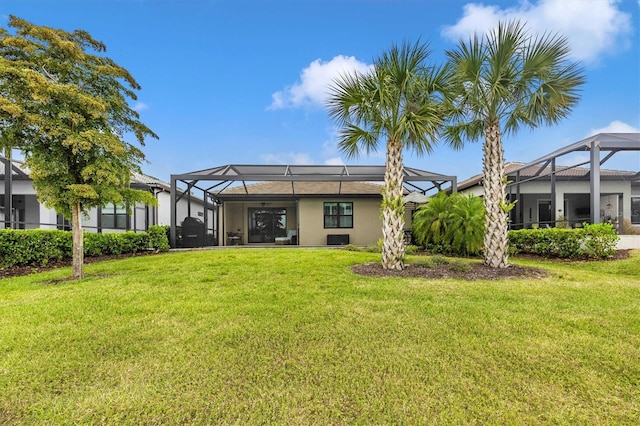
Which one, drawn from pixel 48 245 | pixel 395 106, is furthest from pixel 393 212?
pixel 48 245

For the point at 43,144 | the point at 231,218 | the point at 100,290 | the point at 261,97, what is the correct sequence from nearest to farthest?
the point at 100,290
the point at 43,144
the point at 261,97
the point at 231,218

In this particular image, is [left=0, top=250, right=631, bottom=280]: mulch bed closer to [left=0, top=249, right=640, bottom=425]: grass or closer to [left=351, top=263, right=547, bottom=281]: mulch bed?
[left=351, top=263, right=547, bottom=281]: mulch bed

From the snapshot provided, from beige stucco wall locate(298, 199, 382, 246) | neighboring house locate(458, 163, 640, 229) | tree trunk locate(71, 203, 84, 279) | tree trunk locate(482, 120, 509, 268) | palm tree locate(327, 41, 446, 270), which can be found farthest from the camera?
beige stucco wall locate(298, 199, 382, 246)

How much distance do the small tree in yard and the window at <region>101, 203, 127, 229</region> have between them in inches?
372

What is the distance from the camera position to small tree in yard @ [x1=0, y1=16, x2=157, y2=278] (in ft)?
18.0

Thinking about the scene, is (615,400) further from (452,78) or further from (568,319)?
(452,78)

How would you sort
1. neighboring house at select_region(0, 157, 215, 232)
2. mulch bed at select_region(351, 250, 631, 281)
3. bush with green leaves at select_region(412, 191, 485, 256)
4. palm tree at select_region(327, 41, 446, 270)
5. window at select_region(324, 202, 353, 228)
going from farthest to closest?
window at select_region(324, 202, 353, 228) → neighboring house at select_region(0, 157, 215, 232) → bush with green leaves at select_region(412, 191, 485, 256) → palm tree at select_region(327, 41, 446, 270) → mulch bed at select_region(351, 250, 631, 281)

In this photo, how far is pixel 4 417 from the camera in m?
2.07

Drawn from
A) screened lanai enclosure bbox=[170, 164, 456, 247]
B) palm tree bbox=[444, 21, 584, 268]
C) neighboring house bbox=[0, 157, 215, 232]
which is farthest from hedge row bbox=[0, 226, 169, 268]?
palm tree bbox=[444, 21, 584, 268]

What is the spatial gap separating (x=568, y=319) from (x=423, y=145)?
4.48 meters

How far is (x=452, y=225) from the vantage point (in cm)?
1028

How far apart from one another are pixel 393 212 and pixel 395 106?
2.34 m

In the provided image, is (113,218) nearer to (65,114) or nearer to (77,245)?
(77,245)

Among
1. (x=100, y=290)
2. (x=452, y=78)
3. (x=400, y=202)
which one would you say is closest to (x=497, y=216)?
(x=400, y=202)
